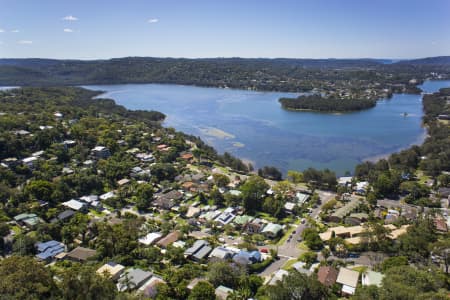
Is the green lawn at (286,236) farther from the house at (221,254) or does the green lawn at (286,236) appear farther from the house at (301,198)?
the house at (301,198)

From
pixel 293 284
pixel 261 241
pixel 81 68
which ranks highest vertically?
pixel 81 68

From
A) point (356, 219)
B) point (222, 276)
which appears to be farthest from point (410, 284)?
point (356, 219)

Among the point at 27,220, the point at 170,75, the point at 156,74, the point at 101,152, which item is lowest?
the point at 27,220

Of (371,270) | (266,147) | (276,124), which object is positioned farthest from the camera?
(276,124)

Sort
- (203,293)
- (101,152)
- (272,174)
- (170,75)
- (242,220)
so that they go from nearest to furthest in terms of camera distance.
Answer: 1. (203,293)
2. (242,220)
3. (272,174)
4. (101,152)
5. (170,75)

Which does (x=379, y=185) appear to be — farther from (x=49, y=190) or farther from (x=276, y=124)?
(x=276, y=124)

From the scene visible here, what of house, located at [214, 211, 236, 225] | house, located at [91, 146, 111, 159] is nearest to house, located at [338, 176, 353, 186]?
house, located at [214, 211, 236, 225]

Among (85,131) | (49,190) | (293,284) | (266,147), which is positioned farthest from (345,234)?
(85,131)

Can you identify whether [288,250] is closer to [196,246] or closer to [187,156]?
[196,246]

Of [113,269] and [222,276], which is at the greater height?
[222,276]
